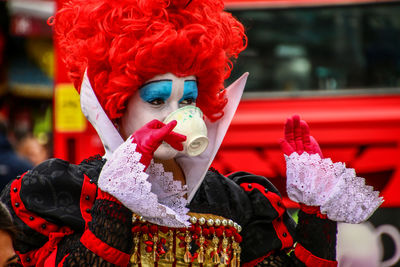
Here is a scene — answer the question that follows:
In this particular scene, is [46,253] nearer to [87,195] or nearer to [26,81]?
[87,195]

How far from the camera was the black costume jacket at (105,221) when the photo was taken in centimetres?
→ 181

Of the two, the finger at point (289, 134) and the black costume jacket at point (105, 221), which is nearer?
the black costume jacket at point (105, 221)

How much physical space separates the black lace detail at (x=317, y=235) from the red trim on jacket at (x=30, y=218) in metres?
0.71

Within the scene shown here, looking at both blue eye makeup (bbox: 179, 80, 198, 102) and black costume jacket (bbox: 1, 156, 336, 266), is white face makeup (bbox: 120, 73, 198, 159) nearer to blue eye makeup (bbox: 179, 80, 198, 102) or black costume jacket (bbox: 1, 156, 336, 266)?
blue eye makeup (bbox: 179, 80, 198, 102)

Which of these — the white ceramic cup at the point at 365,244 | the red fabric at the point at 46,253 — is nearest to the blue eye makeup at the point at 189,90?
the red fabric at the point at 46,253

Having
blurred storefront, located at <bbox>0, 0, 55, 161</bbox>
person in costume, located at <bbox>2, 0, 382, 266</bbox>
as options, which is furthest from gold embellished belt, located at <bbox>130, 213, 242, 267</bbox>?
blurred storefront, located at <bbox>0, 0, 55, 161</bbox>

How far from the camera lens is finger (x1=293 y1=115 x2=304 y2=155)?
2.01m

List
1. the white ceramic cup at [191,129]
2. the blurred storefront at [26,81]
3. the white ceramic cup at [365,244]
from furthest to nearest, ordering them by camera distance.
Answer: the blurred storefront at [26,81], the white ceramic cup at [365,244], the white ceramic cup at [191,129]

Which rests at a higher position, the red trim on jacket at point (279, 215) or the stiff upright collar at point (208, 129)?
the stiff upright collar at point (208, 129)

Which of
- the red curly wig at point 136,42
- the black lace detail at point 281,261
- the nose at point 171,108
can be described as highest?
the red curly wig at point 136,42

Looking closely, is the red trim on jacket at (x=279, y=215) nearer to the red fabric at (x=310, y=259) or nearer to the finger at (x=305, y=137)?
the red fabric at (x=310, y=259)

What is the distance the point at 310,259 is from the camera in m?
1.99

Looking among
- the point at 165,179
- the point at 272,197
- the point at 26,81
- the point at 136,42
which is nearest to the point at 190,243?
the point at 165,179

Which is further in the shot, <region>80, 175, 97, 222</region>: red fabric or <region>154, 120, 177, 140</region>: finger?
<region>80, 175, 97, 222</region>: red fabric
